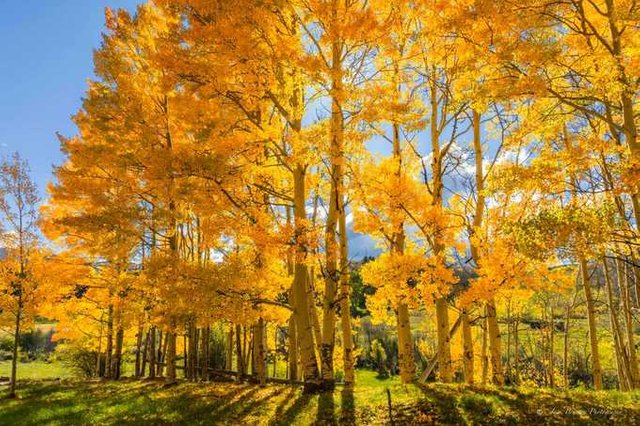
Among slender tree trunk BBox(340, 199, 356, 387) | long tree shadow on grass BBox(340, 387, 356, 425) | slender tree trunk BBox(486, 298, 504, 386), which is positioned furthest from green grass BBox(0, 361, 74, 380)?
slender tree trunk BBox(486, 298, 504, 386)

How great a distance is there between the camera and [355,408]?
798 centimetres

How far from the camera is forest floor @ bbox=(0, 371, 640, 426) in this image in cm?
682

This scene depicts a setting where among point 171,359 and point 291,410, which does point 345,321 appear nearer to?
point 291,410

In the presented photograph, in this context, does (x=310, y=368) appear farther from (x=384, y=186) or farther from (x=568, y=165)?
(x=568, y=165)

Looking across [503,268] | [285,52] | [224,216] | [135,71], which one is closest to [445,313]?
[503,268]

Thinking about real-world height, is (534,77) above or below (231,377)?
above

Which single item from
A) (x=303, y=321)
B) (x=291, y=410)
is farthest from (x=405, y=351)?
(x=291, y=410)

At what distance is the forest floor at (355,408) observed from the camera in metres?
6.82

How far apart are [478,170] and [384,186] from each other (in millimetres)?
3019

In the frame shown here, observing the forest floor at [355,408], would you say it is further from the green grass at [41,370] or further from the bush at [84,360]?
the green grass at [41,370]

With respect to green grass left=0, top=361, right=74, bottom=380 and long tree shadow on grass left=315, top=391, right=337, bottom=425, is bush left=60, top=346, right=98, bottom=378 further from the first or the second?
long tree shadow on grass left=315, top=391, right=337, bottom=425

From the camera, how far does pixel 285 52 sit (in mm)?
8422

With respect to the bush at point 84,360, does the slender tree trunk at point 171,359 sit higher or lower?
higher

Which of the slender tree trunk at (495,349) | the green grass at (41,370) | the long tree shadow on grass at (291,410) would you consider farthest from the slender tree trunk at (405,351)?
the green grass at (41,370)
